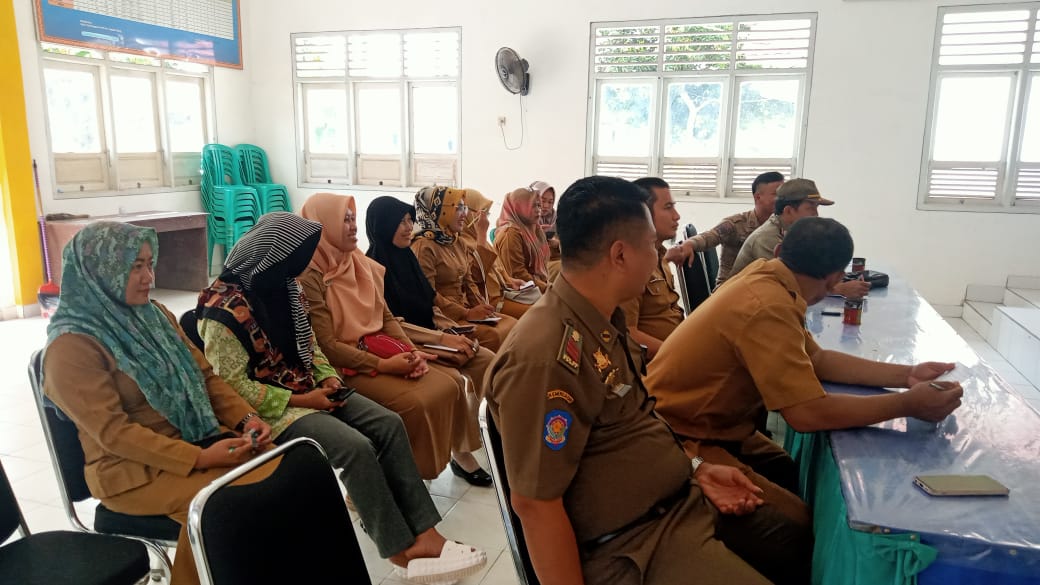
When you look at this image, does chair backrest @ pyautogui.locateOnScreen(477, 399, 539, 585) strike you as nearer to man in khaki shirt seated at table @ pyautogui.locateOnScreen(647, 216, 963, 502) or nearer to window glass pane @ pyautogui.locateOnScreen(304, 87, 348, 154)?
man in khaki shirt seated at table @ pyautogui.locateOnScreen(647, 216, 963, 502)

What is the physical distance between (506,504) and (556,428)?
0.68 feet

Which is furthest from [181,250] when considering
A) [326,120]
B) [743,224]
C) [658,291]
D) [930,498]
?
[930,498]

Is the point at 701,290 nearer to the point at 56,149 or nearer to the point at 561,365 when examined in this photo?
the point at 561,365

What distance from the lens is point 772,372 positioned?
1628mm

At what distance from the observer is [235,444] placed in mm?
1838

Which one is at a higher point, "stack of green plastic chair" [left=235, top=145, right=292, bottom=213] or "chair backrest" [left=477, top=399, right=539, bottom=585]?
"stack of green plastic chair" [left=235, top=145, right=292, bottom=213]

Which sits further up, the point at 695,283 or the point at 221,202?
the point at 221,202

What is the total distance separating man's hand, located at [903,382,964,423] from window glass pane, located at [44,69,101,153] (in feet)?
21.6

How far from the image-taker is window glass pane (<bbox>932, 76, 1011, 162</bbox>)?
235 inches

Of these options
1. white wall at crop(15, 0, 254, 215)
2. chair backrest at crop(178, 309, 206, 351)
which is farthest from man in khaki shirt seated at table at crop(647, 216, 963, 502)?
white wall at crop(15, 0, 254, 215)

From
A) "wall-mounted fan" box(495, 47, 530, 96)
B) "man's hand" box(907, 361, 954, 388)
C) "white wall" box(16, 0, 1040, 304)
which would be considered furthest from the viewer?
"wall-mounted fan" box(495, 47, 530, 96)

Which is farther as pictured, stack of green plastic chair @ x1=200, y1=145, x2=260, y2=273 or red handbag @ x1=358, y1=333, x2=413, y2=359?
→ stack of green plastic chair @ x1=200, y1=145, x2=260, y2=273

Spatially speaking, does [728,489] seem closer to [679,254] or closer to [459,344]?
[459,344]

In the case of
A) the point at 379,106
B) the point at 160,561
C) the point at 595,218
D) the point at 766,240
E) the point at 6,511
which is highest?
the point at 379,106
